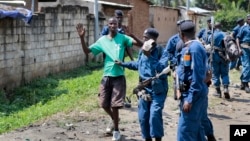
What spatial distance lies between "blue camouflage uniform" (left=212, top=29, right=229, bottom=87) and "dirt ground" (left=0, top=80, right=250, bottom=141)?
2.11 ft

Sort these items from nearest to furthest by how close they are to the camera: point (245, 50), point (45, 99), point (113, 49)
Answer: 1. point (113, 49)
2. point (45, 99)
3. point (245, 50)

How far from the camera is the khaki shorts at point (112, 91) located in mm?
6766

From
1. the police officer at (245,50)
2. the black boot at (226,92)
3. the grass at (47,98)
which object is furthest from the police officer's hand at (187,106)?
the police officer at (245,50)

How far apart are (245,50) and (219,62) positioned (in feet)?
5.89

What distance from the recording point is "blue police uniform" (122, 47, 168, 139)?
6.11m

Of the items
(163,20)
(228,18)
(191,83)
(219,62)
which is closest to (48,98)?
→ (219,62)

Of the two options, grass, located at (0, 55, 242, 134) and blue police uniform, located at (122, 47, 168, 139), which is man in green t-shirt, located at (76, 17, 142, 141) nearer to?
blue police uniform, located at (122, 47, 168, 139)

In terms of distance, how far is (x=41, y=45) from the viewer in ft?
40.7

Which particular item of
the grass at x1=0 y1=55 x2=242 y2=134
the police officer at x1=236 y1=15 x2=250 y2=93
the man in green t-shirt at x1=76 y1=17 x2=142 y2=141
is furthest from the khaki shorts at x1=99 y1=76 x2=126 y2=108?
the police officer at x1=236 y1=15 x2=250 y2=93

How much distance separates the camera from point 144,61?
20.6 feet

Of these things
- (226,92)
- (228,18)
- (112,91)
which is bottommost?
(226,92)

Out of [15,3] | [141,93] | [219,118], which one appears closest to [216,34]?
[219,118]

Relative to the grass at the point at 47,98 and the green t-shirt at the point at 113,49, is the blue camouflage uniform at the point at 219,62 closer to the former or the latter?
the grass at the point at 47,98

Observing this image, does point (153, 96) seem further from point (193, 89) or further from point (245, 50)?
point (245, 50)
